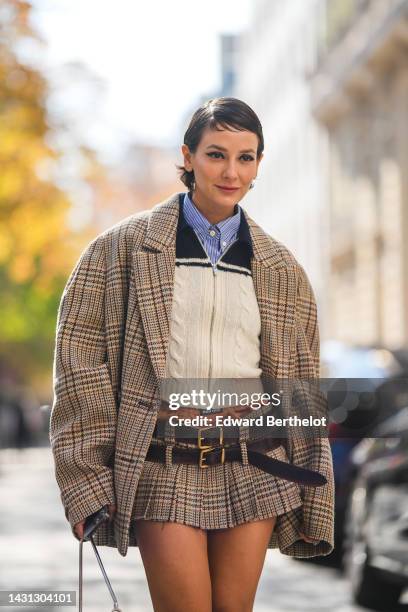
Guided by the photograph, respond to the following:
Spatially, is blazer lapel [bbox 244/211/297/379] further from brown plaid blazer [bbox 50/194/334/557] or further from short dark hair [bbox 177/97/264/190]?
short dark hair [bbox 177/97/264/190]

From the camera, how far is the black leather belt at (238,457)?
14.1ft

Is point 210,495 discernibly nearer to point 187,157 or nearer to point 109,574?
point 187,157

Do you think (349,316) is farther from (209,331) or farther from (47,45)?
(209,331)

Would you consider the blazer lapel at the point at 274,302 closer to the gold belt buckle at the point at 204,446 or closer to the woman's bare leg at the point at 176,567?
the gold belt buckle at the point at 204,446

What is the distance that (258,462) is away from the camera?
435 centimetres

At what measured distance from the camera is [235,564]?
4277 mm

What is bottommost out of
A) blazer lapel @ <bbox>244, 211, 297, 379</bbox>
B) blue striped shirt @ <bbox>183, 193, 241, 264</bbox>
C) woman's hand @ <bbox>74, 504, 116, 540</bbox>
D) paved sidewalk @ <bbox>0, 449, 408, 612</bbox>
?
paved sidewalk @ <bbox>0, 449, 408, 612</bbox>

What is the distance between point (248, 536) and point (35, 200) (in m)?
20.6

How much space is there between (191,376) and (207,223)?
0.48m

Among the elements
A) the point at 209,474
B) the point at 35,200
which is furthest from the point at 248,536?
the point at 35,200

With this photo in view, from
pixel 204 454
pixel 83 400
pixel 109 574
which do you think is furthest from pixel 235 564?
pixel 109 574

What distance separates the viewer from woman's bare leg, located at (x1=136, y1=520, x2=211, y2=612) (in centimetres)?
417

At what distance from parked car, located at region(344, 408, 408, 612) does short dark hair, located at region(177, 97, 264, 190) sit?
4.86 metres

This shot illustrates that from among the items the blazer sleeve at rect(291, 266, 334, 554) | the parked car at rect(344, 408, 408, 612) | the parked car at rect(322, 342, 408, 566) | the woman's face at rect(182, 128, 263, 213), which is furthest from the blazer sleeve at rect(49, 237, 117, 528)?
the parked car at rect(322, 342, 408, 566)
